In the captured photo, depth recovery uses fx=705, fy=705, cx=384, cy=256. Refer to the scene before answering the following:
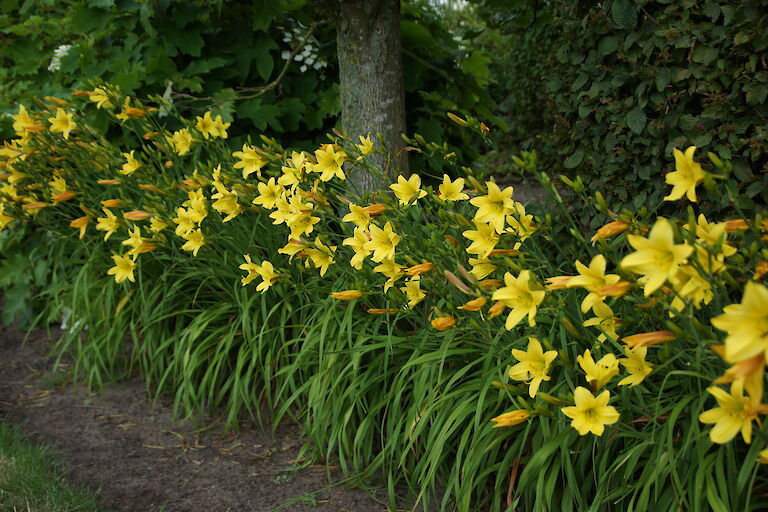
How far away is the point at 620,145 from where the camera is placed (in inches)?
107

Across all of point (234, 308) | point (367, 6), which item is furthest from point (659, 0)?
point (234, 308)

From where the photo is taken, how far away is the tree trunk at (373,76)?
3197 mm

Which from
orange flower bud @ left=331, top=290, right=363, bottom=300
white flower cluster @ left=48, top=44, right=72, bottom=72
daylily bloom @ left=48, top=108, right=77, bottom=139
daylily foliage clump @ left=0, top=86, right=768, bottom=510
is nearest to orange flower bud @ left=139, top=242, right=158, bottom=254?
daylily foliage clump @ left=0, top=86, right=768, bottom=510

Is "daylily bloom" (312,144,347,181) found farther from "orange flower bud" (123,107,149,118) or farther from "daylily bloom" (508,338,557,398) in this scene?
"orange flower bud" (123,107,149,118)

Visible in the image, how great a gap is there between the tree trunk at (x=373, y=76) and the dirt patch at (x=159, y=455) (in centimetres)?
128

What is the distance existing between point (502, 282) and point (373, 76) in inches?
60.1

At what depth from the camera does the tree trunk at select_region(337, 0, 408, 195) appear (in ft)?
10.5

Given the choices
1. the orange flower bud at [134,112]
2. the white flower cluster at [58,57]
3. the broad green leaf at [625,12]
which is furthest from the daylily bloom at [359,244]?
the white flower cluster at [58,57]

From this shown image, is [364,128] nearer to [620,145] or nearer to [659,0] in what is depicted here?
[620,145]

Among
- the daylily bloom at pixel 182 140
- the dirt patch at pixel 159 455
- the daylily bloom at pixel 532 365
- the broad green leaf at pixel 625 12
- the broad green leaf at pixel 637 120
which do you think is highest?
the broad green leaf at pixel 625 12

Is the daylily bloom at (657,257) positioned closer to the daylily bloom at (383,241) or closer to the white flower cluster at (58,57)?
the daylily bloom at (383,241)

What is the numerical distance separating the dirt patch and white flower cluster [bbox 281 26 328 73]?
1.94m

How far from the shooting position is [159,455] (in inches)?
116

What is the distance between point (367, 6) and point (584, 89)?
1.05 metres
